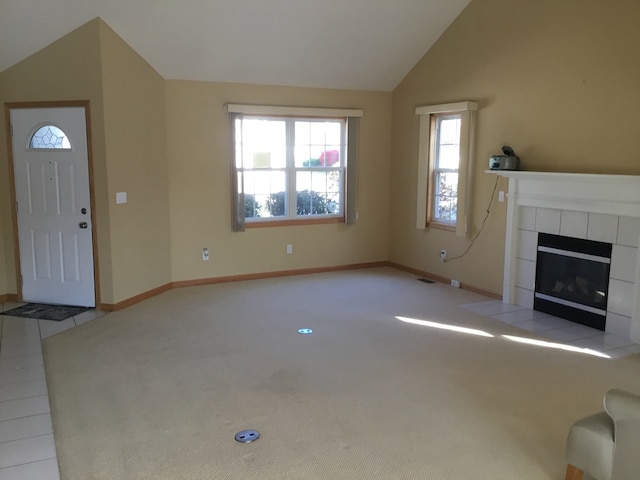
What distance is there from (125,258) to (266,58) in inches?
108

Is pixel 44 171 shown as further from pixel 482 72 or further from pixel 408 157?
pixel 482 72

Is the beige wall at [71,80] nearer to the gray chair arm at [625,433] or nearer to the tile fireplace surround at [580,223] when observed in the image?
the tile fireplace surround at [580,223]

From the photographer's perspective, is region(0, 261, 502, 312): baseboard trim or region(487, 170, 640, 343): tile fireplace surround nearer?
region(487, 170, 640, 343): tile fireplace surround

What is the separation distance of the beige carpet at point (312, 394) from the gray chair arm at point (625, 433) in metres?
0.54

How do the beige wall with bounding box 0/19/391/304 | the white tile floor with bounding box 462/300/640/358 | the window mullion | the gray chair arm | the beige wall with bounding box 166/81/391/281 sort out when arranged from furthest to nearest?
the window mullion → the beige wall with bounding box 166/81/391/281 → the beige wall with bounding box 0/19/391/304 → the white tile floor with bounding box 462/300/640/358 → the gray chair arm

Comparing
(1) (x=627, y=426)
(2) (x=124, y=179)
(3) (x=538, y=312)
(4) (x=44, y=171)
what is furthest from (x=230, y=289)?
(1) (x=627, y=426)

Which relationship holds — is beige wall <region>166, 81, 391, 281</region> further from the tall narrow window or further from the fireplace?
the fireplace

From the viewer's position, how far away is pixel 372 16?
226 inches

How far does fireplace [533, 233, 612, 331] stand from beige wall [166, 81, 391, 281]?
265 cm

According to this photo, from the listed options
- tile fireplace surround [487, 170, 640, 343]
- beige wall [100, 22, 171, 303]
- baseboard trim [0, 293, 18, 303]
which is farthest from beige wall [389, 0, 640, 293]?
baseboard trim [0, 293, 18, 303]

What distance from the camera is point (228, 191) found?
6.50 m

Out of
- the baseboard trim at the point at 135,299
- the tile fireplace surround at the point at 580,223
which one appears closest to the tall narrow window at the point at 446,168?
the tile fireplace surround at the point at 580,223

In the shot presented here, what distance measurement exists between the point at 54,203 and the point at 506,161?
4.62 metres

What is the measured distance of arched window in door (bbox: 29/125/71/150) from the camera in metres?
5.31
